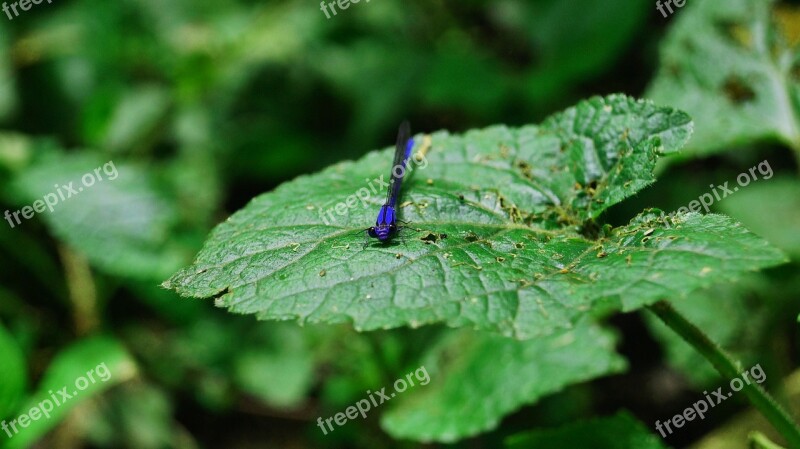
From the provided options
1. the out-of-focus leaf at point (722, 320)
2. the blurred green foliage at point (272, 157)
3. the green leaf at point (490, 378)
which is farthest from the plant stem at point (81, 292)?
the out-of-focus leaf at point (722, 320)

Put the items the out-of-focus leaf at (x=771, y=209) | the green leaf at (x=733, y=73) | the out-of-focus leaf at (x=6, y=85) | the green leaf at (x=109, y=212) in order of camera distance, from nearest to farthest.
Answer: the green leaf at (x=733, y=73) → the out-of-focus leaf at (x=771, y=209) → the green leaf at (x=109, y=212) → the out-of-focus leaf at (x=6, y=85)

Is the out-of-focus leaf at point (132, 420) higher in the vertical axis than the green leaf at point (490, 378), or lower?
higher

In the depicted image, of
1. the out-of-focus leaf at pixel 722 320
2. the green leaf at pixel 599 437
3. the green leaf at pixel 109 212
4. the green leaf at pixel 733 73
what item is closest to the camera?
the green leaf at pixel 599 437

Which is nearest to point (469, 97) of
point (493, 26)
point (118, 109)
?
point (493, 26)

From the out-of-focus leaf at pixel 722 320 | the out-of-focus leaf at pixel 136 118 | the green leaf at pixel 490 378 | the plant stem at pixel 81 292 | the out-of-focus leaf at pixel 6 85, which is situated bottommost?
the out-of-focus leaf at pixel 722 320

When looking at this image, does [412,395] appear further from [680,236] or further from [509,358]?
[680,236]

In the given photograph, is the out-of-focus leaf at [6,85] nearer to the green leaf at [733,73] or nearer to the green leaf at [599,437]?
the green leaf at [733,73]
